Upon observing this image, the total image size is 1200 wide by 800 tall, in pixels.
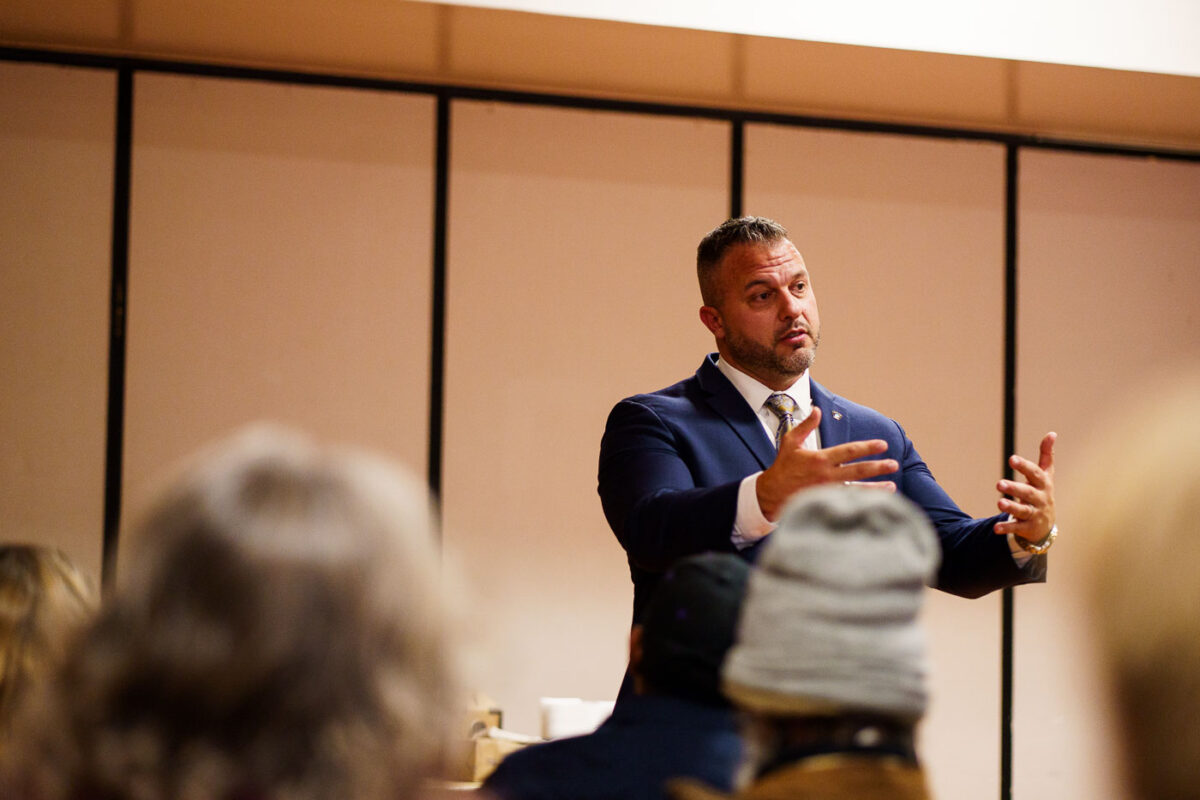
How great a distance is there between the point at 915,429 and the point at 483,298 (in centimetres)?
160

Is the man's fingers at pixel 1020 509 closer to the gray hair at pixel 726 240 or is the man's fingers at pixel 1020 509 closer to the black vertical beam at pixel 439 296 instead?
the gray hair at pixel 726 240

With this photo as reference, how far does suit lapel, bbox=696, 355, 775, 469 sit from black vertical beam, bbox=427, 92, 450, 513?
1.59 metres

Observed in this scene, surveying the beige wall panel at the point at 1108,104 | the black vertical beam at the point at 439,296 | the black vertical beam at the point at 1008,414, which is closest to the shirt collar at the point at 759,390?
the black vertical beam at the point at 439,296

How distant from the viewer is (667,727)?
118 cm

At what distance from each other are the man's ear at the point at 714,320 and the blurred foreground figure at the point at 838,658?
1552 mm

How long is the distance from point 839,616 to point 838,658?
0.03 metres

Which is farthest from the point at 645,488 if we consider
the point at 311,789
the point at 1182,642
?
the point at 1182,642

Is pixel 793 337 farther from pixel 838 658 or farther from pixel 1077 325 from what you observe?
pixel 1077 325

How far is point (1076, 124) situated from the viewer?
13.9ft

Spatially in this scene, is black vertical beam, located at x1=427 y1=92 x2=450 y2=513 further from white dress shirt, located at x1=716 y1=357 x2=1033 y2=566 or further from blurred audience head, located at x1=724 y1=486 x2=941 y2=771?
blurred audience head, located at x1=724 y1=486 x2=941 y2=771

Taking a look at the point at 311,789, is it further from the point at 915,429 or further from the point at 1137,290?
the point at 1137,290

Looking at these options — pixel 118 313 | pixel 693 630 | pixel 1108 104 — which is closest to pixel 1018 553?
pixel 693 630

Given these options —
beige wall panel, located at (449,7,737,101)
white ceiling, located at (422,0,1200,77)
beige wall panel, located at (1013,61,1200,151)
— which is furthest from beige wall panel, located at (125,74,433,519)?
beige wall panel, located at (1013,61,1200,151)

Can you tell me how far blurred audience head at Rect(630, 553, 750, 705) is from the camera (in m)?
1.19
